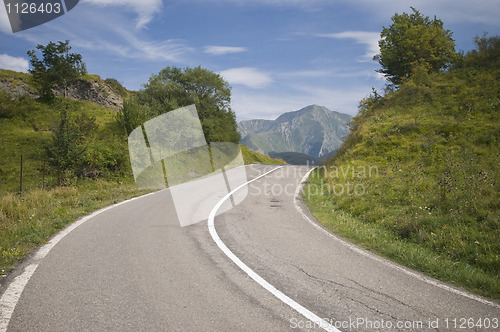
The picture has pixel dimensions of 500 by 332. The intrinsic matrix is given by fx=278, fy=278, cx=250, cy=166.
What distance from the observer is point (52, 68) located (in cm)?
2809

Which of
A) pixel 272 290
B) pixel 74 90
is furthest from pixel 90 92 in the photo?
pixel 272 290

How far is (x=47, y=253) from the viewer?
18.3 feet

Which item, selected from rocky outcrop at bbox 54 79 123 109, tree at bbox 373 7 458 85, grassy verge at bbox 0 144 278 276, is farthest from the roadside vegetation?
tree at bbox 373 7 458 85

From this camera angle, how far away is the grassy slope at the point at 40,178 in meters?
7.00

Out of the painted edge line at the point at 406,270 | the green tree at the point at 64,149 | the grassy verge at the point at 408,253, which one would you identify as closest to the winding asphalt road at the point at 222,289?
the painted edge line at the point at 406,270

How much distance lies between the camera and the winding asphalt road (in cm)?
340

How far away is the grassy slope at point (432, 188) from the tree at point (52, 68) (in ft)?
91.0

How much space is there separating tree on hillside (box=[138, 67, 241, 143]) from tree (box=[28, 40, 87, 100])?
728cm

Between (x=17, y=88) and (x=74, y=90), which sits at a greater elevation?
(x=74, y=90)

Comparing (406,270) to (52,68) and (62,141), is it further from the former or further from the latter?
(52,68)

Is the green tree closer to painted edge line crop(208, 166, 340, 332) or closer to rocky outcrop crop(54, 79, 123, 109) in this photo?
painted edge line crop(208, 166, 340, 332)

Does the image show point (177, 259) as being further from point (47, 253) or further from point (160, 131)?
point (160, 131)

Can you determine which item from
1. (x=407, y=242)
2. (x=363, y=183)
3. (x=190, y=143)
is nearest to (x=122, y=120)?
(x=190, y=143)

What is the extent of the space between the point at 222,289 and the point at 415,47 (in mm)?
34020
